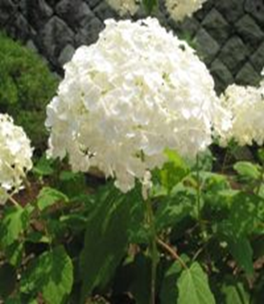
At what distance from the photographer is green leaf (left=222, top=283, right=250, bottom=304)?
2.81 metres

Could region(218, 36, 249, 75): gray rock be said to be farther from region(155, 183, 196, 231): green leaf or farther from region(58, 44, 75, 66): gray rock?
region(155, 183, 196, 231): green leaf

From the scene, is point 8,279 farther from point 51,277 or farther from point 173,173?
point 173,173

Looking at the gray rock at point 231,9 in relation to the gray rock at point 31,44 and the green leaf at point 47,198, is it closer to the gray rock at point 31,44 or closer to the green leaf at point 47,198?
the gray rock at point 31,44

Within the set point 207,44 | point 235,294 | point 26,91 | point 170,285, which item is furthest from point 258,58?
point 170,285

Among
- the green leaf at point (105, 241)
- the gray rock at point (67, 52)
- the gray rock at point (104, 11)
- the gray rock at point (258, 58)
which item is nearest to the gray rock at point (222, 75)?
Result: the gray rock at point (258, 58)

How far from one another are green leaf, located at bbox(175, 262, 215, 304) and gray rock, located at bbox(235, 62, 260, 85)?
19.8ft

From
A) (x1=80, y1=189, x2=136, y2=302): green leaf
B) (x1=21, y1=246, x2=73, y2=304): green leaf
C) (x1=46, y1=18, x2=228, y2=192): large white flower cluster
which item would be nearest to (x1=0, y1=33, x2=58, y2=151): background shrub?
(x1=21, y1=246, x2=73, y2=304): green leaf

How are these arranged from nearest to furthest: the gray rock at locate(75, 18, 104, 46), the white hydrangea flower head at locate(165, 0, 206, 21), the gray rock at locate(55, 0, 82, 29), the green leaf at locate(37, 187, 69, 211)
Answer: the green leaf at locate(37, 187, 69, 211) → the white hydrangea flower head at locate(165, 0, 206, 21) → the gray rock at locate(75, 18, 104, 46) → the gray rock at locate(55, 0, 82, 29)

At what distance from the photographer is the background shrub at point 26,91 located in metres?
6.53

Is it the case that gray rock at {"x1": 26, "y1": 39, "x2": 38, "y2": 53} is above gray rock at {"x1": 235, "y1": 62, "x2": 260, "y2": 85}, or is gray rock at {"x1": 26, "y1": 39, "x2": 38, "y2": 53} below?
below

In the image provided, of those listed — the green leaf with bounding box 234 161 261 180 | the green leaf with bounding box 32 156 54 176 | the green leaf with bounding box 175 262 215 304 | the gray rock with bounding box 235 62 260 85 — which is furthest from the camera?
the gray rock with bounding box 235 62 260 85

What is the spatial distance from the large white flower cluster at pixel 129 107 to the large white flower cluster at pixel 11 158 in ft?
1.83

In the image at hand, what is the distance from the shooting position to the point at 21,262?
3.04 meters

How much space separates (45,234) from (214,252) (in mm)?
565
